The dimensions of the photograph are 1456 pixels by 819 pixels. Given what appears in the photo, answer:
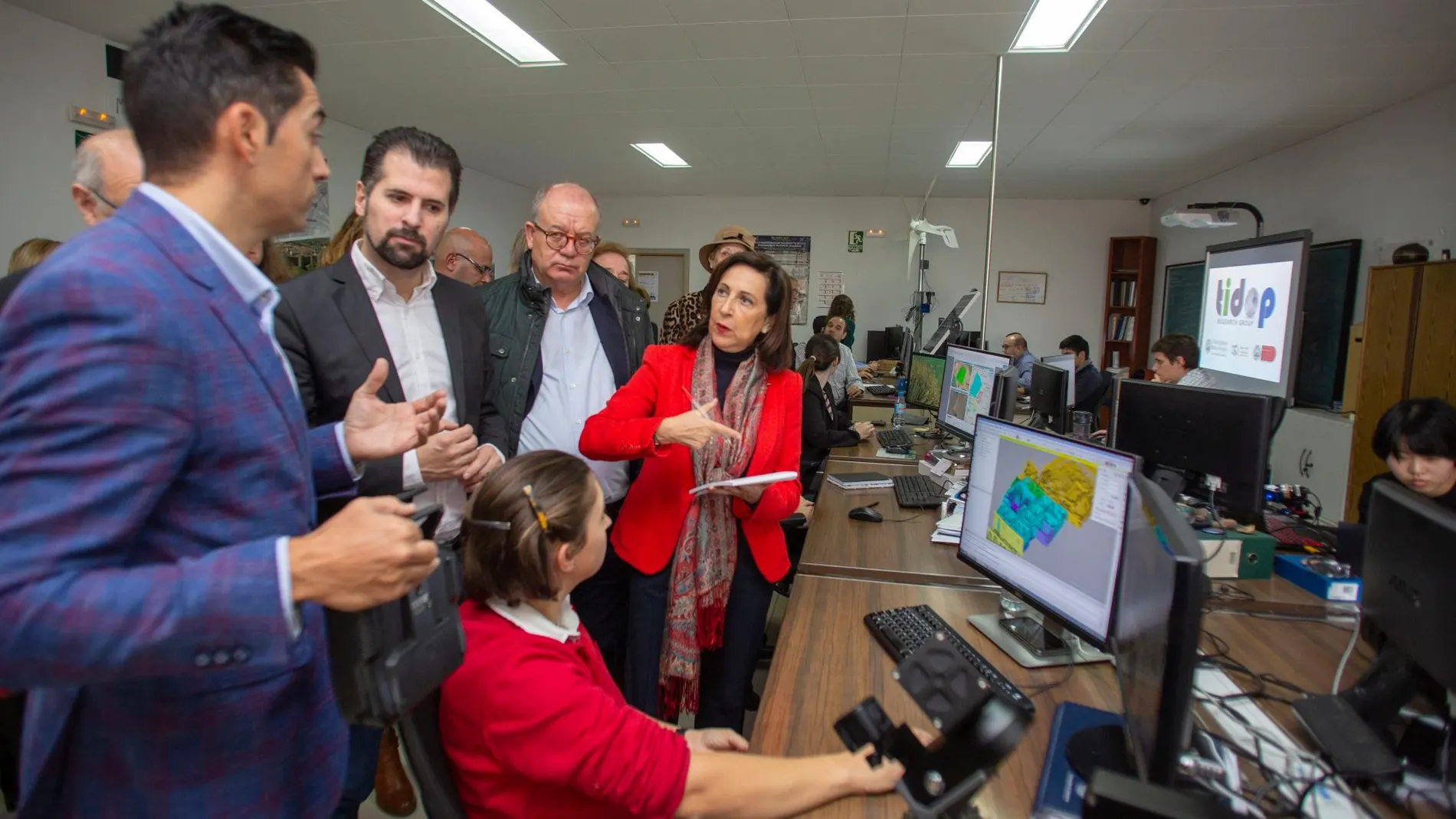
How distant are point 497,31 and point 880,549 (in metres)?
3.62

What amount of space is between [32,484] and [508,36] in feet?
13.5

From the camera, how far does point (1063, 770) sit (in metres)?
1.02

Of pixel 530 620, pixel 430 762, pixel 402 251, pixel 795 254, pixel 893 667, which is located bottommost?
pixel 893 667

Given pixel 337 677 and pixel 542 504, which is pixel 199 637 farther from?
pixel 542 504

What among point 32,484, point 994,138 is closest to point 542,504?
point 32,484

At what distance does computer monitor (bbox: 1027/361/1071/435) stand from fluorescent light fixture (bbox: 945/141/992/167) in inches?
142

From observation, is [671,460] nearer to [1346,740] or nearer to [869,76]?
[1346,740]

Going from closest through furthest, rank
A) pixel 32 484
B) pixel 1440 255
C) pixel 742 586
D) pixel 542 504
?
pixel 32 484 → pixel 542 504 → pixel 742 586 → pixel 1440 255

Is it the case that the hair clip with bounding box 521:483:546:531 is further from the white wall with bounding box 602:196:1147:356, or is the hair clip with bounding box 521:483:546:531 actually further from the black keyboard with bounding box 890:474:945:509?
the white wall with bounding box 602:196:1147:356

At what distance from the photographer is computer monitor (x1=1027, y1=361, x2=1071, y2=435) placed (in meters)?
2.97

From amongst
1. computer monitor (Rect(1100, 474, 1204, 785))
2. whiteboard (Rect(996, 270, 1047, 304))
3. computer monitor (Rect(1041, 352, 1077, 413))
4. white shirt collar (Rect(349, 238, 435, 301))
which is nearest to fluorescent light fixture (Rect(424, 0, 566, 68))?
white shirt collar (Rect(349, 238, 435, 301))

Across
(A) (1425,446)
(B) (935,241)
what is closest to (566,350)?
(A) (1425,446)

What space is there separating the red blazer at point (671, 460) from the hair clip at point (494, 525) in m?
0.66

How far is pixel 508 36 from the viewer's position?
13.1 ft
